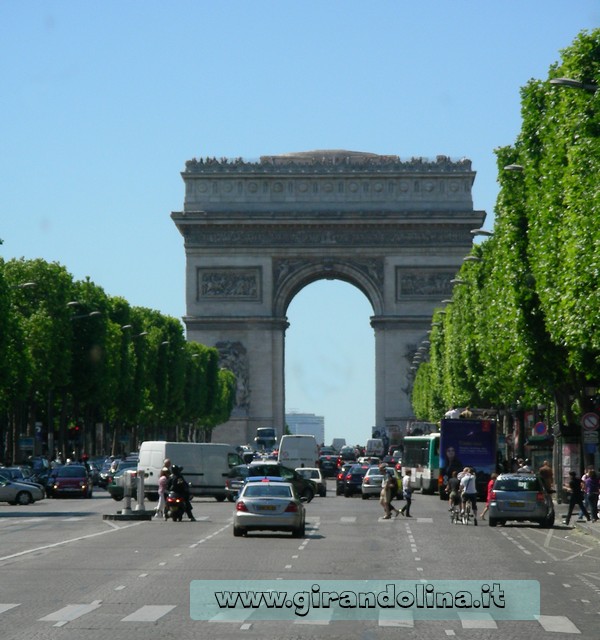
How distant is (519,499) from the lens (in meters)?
50.3

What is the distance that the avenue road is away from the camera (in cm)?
2131

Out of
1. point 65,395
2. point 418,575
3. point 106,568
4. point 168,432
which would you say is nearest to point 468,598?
point 418,575

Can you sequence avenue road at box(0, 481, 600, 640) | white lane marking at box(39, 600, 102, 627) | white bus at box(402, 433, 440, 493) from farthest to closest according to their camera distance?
white bus at box(402, 433, 440, 493), white lane marking at box(39, 600, 102, 627), avenue road at box(0, 481, 600, 640)

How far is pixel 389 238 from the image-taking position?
148750mm

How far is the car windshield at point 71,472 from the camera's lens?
254 feet

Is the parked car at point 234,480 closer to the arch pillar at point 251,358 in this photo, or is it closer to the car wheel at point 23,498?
the car wheel at point 23,498

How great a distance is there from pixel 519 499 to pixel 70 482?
104ft

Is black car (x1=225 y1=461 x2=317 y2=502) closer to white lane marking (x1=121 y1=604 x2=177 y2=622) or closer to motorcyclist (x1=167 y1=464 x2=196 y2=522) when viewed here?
motorcyclist (x1=167 y1=464 x2=196 y2=522)

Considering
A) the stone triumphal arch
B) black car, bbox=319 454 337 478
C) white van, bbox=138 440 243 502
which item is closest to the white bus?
white van, bbox=138 440 243 502

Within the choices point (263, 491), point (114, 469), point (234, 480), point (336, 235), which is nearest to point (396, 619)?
point (263, 491)

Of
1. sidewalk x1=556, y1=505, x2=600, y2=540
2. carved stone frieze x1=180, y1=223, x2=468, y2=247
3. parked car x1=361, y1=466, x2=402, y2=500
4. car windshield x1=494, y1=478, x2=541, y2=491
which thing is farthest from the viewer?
carved stone frieze x1=180, y1=223, x2=468, y2=247

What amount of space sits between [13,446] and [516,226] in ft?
174

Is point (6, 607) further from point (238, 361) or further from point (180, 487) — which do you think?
point (238, 361)

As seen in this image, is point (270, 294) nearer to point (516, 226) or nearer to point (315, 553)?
point (516, 226)
